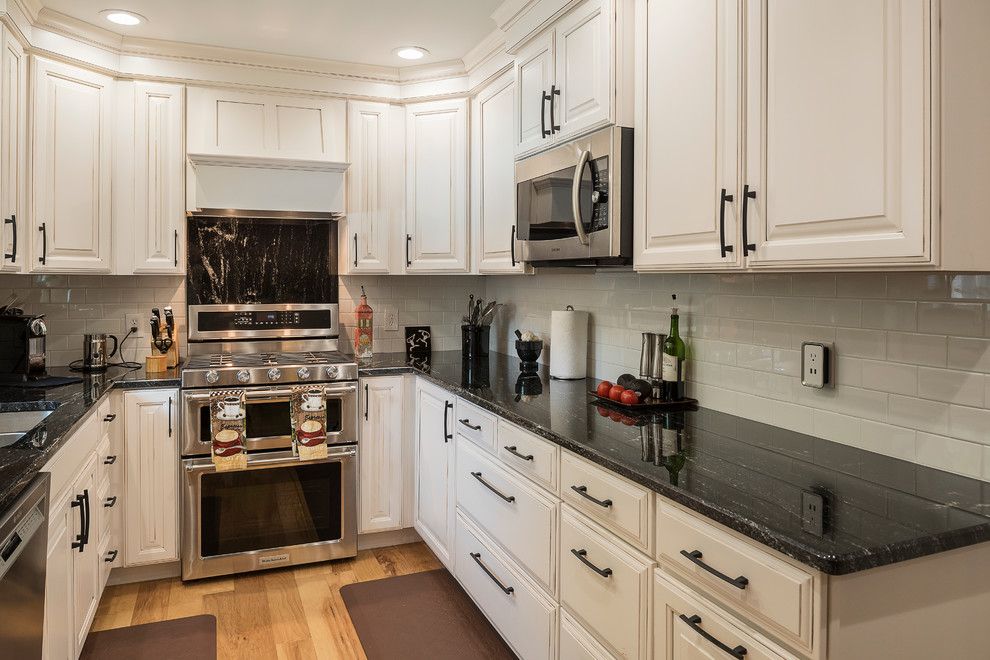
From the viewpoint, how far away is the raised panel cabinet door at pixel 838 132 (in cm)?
131

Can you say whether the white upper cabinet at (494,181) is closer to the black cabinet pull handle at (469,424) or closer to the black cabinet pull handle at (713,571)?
the black cabinet pull handle at (469,424)

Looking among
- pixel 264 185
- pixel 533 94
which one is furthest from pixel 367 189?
pixel 533 94

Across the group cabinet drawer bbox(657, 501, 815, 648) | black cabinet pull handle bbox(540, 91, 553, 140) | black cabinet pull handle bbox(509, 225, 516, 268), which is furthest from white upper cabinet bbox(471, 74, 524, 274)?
cabinet drawer bbox(657, 501, 815, 648)

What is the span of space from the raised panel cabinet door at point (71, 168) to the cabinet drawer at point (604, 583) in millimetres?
2499

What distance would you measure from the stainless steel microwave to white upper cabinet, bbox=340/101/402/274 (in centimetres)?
117

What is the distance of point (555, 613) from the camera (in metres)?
2.10

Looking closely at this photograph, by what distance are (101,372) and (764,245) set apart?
117 inches

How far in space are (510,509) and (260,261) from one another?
2.16 meters

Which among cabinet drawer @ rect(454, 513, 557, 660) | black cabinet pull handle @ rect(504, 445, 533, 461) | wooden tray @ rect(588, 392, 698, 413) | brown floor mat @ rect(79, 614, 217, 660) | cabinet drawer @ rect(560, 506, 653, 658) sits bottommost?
brown floor mat @ rect(79, 614, 217, 660)

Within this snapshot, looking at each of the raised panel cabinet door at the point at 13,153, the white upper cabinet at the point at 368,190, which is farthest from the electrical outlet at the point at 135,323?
the white upper cabinet at the point at 368,190

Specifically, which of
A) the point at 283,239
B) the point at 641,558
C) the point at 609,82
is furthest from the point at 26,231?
the point at 641,558

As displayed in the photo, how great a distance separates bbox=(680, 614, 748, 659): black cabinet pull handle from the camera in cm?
134

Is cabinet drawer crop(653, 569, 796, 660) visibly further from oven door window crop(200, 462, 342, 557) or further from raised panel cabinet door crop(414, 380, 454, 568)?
oven door window crop(200, 462, 342, 557)

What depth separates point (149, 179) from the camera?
11.0 feet
